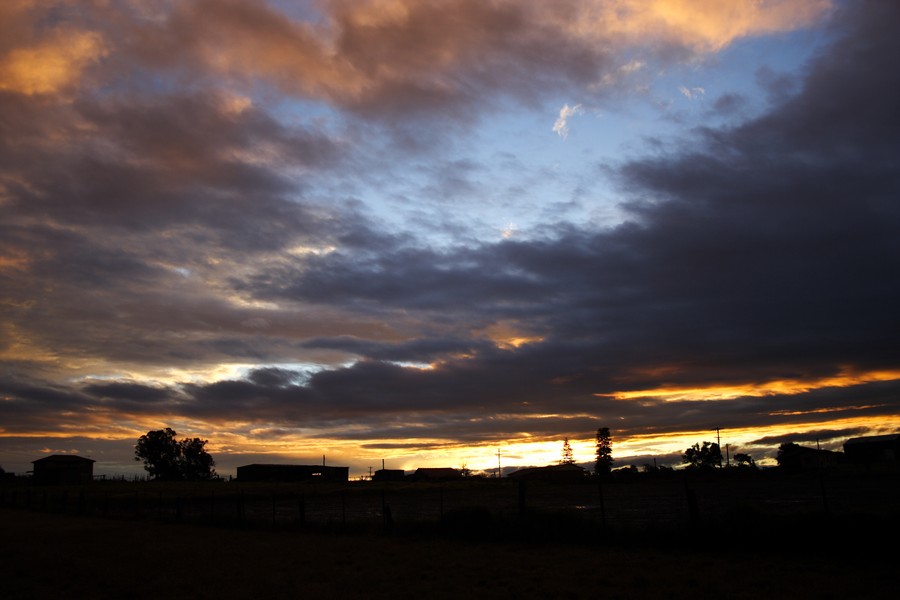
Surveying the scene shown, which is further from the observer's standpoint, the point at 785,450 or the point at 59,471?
the point at 785,450

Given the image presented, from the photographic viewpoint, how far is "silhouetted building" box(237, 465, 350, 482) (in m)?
136

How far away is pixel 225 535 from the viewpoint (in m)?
28.2

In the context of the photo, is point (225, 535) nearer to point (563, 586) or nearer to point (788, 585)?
point (563, 586)

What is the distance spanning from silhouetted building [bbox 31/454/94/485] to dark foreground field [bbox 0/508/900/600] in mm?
99089

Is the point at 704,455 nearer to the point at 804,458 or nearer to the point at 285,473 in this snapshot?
the point at 804,458

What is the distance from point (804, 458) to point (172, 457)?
128 meters

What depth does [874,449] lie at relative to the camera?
129 m

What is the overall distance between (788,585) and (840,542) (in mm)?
4229

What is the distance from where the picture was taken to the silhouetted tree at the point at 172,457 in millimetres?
147500

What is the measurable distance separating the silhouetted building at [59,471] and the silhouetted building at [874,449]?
137m

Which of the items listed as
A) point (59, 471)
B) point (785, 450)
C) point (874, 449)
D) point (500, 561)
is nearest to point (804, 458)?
point (785, 450)

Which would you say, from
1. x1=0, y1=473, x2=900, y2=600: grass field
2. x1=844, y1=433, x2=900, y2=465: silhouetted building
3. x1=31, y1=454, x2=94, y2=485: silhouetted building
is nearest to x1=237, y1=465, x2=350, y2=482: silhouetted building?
x1=31, y1=454, x2=94, y2=485: silhouetted building

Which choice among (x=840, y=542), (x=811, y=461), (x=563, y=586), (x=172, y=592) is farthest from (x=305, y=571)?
(x=811, y=461)

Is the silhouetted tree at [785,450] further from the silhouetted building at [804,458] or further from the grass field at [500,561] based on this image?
the grass field at [500,561]
